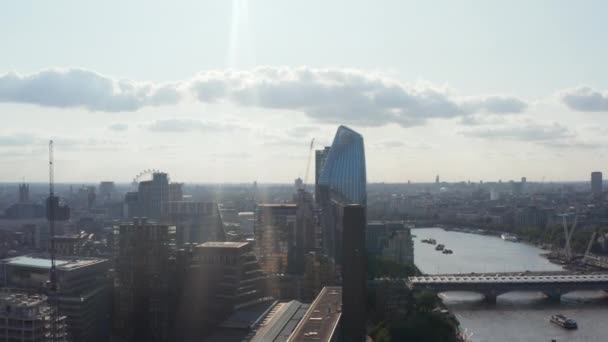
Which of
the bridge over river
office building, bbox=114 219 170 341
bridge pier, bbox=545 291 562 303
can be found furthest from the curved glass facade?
office building, bbox=114 219 170 341

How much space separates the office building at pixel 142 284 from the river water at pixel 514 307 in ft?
31.1

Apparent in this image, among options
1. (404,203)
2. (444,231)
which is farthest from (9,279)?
(404,203)

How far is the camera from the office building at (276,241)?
27.7 m

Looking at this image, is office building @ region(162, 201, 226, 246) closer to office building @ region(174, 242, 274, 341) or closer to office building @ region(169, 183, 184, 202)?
office building @ region(169, 183, 184, 202)

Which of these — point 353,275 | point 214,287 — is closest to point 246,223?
point 214,287

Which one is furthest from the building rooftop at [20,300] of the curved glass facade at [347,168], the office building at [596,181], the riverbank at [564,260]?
the office building at [596,181]

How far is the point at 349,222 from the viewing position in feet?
51.1

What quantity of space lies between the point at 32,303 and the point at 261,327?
6.60 metres

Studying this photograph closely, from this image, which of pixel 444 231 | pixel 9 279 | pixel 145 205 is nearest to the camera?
pixel 9 279

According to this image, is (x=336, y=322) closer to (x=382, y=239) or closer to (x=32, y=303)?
(x=32, y=303)

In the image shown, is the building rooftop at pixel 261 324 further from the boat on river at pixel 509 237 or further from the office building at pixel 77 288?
the boat on river at pixel 509 237

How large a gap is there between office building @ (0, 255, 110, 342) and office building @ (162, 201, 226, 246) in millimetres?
8100

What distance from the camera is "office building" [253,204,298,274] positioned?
2766 centimetres

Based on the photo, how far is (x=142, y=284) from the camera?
19734mm
